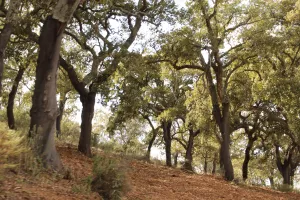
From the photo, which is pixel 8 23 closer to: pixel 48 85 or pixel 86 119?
pixel 48 85

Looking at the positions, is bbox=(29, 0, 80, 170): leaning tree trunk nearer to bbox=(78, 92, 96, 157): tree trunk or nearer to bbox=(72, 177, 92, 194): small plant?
bbox=(72, 177, 92, 194): small plant

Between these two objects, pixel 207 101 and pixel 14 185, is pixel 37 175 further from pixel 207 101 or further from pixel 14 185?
pixel 207 101

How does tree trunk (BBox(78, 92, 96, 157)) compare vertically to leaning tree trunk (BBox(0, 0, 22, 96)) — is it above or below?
below

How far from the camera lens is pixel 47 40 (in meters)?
7.56

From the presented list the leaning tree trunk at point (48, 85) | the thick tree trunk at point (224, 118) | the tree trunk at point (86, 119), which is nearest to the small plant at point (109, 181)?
the leaning tree trunk at point (48, 85)

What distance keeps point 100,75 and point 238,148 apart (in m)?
23.8

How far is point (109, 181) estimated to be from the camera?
19.7 ft

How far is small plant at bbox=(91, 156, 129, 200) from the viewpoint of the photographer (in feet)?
19.5

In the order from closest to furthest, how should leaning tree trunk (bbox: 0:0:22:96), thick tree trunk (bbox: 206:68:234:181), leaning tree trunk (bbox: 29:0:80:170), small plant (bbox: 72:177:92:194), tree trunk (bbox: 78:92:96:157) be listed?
small plant (bbox: 72:177:92:194) → leaning tree trunk (bbox: 0:0:22:96) → leaning tree trunk (bbox: 29:0:80:170) → tree trunk (bbox: 78:92:96:157) → thick tree trunk (bbox: 206:68:234:181)

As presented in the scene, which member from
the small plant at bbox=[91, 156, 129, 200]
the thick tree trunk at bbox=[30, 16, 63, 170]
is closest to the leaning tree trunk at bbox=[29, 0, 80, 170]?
the thick tree trunk at bbox=[30, 16, 63, 170]

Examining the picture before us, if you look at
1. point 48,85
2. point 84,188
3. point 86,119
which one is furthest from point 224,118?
point 84,188

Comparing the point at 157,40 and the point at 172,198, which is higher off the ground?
the point at 157,40

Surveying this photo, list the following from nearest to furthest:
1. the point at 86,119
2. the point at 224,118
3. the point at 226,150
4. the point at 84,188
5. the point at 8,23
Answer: the point at 84,188 → the point at 8,23 → the point at 86,119 → the point at 224,118 → the point at 226,150

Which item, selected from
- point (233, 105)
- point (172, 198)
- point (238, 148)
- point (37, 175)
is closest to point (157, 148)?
point (238, 148)
